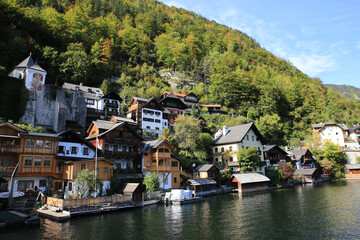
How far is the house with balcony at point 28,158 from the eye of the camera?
32.7 metres

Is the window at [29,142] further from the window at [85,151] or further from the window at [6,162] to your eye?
the window at [85,151]

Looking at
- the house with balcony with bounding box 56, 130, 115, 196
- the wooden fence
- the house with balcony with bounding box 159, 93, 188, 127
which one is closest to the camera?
the wooden fence

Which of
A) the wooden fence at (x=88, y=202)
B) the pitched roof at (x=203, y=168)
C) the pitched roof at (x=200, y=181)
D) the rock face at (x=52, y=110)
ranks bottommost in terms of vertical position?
the wooden fence at (x=88, y=202)

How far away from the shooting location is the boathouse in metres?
49.3

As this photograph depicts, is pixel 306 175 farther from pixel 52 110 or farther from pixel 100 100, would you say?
pixel 52 110

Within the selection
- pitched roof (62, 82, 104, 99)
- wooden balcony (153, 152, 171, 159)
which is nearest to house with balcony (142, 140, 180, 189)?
wooden balcony (153, 152, 171, 159)

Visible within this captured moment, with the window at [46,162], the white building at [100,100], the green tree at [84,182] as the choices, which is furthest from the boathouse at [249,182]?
the white building at [100,100]

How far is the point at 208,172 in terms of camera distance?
A: 49438mm

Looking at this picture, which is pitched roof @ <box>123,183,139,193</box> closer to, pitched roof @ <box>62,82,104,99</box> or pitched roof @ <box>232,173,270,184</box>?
pitched roof @ <box>232,173,270,184</box>

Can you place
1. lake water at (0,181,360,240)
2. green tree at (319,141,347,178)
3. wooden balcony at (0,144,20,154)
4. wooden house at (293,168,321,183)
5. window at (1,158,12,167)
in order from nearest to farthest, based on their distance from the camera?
lake water at (0,181,360,240) < wooden balcony at (0,144,20,154) < window at (1,158,12,167) < wooden house at (293,168,321,183) < green tree at (319,141,347,178)

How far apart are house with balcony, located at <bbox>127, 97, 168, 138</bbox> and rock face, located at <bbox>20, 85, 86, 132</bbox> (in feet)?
47.8

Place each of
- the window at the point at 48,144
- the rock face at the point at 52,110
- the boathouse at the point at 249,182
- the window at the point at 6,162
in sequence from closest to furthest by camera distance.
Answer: the window at the point at 6,162, the window at the point at 48,144, the rock face at the point at 52,110, the boathouse at the point at 249,182

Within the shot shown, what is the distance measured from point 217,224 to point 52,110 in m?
41.5

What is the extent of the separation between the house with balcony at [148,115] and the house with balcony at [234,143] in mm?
16370
